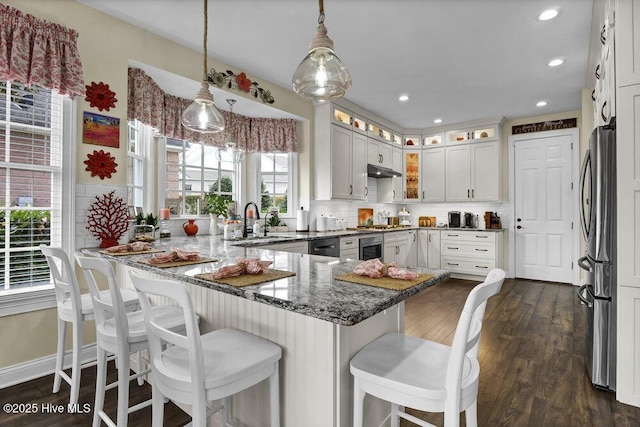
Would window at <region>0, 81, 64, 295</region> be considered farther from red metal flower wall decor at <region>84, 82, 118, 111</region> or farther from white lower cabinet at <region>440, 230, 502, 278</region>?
white lower cabinet at <region>440, 230, 502, 278</region>

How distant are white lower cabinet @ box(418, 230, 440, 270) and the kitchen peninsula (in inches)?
181

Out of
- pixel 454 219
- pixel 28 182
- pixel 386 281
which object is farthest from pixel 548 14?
pixel 28 182

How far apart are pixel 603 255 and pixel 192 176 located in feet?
12.9

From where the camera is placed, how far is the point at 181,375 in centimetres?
115

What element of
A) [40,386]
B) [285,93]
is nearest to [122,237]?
[40,386]

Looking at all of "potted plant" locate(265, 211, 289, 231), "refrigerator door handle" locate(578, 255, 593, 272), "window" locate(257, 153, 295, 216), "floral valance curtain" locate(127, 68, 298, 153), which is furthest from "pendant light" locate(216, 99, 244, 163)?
"refrigerator door handle" locate(578, 255, 593, 272)

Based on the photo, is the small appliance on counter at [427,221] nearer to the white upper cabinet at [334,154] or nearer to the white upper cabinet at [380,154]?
the white upper cabinet at [380,154]

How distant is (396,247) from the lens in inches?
215

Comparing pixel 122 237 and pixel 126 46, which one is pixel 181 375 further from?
pixel 126 46

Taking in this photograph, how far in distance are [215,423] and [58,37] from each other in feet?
9.15

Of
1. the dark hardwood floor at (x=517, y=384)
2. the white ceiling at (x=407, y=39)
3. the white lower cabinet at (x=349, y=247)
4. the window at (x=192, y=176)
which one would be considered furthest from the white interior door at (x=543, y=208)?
the window at (x=192, y=176)

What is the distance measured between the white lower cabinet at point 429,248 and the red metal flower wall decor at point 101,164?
4.98 metres

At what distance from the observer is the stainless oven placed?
461 centimetres

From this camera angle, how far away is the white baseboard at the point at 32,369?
224 centimetres
